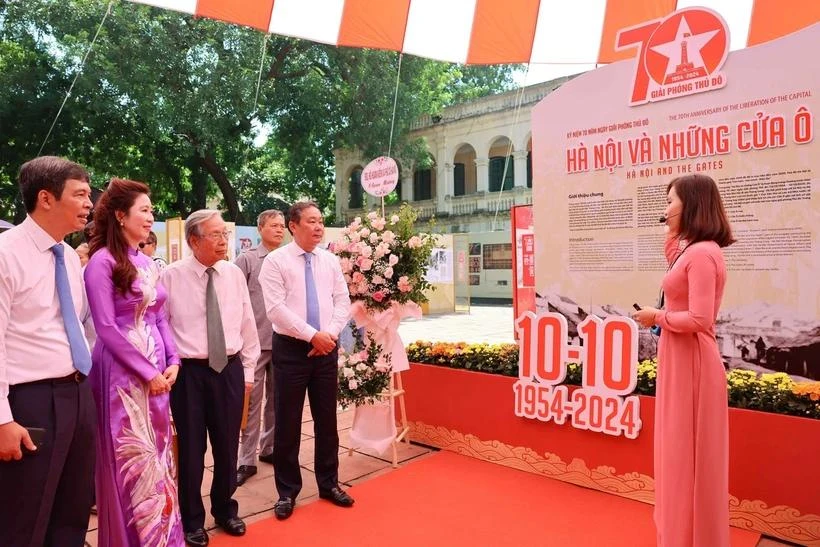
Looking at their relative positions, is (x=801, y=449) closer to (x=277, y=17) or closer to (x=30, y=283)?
(x=30, y=283)

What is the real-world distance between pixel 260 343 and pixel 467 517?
1.74m

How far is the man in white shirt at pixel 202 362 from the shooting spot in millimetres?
2797

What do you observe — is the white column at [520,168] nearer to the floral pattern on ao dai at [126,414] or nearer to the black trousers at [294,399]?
the black trousers at [294,399]

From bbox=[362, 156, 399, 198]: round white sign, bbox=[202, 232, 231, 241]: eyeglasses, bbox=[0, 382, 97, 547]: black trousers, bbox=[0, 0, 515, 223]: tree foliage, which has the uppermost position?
bbox=[0, 0, 515, 223]: tree foliage

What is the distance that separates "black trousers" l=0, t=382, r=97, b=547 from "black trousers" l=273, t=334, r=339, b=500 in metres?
1.17

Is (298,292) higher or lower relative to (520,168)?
lower

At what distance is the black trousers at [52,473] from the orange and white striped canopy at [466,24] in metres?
4.84

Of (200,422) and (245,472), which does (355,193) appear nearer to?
(245,472)

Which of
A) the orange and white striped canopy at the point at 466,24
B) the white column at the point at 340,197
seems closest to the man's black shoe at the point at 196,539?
the orange and white striped canopy at the point at 466,24

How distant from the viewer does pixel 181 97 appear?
15.0 metres

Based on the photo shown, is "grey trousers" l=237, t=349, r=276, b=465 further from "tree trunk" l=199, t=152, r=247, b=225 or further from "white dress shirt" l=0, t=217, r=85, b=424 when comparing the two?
"tree trunk" l=199, t=152, r=247, b=225

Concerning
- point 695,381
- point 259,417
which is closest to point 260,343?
point 259,417

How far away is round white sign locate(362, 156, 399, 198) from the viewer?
5996 millimetres

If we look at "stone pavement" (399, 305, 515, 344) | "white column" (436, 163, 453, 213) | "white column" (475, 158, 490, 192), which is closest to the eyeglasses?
"stone pavement" (399, 305, 515, 344)
